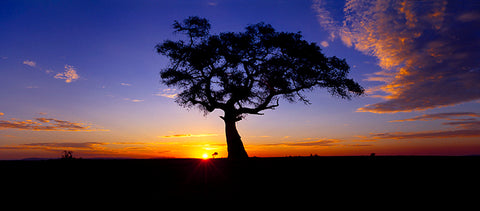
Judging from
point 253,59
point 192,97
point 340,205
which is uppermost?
point 253,59

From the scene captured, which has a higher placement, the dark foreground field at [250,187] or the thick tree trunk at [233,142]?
the thick tree trunk at [233,142]

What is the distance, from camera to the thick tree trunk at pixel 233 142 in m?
21.6

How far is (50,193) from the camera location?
20.6ft

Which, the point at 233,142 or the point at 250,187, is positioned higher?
the point at 233,142

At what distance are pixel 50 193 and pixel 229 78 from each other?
16488 millimetres

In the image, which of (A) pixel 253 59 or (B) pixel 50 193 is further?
(A) pixel 253 59

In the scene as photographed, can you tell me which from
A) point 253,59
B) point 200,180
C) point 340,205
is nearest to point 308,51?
point 253,59

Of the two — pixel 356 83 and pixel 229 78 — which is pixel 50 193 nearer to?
pixel 229 78

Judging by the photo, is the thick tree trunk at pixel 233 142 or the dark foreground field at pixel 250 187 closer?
the dark foreground field at pixel 250 187

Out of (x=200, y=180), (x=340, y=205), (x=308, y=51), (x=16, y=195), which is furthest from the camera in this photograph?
(x=308, y=51)

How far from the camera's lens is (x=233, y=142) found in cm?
2194

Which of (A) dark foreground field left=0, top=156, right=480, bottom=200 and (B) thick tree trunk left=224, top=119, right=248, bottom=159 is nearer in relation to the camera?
(A) dark foreground field left=0, top=156, right=480, bottom=200

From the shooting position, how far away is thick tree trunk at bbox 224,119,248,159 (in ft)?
70.9

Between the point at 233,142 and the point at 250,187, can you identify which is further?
the point at 233,142
